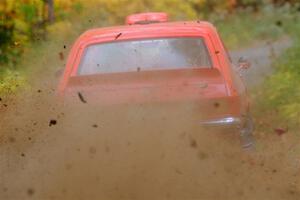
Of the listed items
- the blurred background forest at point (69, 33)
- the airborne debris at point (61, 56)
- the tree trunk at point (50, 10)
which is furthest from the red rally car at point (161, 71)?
the tree trunk at point (50, 10)

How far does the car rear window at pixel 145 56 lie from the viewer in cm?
691

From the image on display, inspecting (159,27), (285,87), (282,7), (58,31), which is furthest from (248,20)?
(159,27)

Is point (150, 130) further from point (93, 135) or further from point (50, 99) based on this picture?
point (50, 99)

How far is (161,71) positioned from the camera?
265 inches

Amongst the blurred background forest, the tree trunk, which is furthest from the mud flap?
the tree trunk

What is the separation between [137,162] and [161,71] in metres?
1.00

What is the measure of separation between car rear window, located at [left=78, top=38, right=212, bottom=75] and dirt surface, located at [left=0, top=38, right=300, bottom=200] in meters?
0.60

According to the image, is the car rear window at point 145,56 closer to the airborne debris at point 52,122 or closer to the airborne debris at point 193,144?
the airborne debris at point 52,122

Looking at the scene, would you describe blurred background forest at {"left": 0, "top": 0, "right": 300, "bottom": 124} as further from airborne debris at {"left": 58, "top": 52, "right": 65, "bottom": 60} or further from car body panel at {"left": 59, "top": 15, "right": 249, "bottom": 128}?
car body panel at {"left": 59, "top": 15, "right": 249, "bottom": 128}

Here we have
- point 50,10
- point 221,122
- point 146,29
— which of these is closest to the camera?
point 221,122

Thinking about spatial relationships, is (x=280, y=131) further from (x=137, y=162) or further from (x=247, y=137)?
(x=137, y=162)

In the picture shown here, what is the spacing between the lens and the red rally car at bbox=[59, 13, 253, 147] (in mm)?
6332

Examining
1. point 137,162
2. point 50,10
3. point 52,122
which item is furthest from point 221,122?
point 50,10

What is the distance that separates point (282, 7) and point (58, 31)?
792 centimetres
